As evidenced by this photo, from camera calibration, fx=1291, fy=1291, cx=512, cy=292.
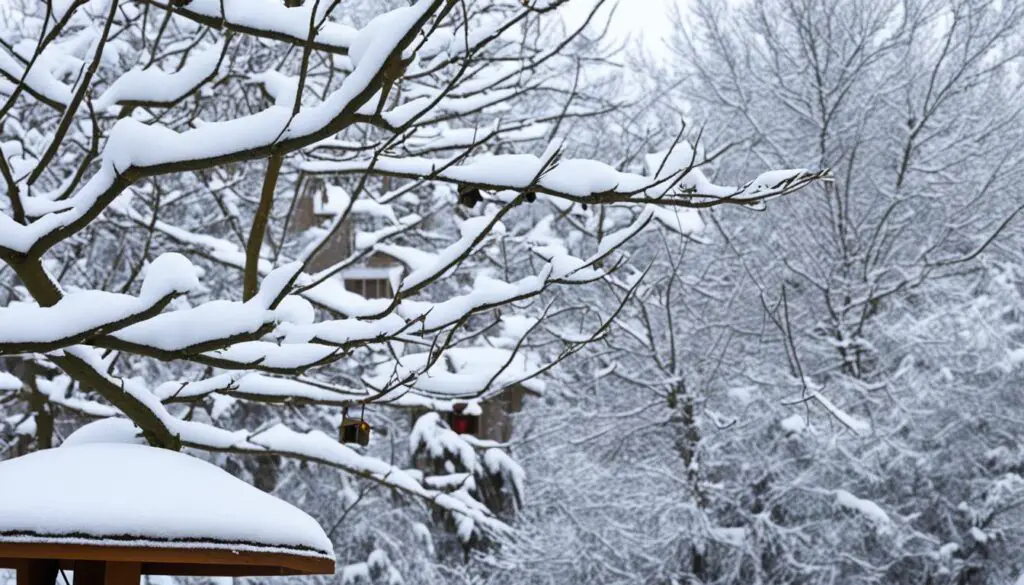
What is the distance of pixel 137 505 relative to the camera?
2.10 metres

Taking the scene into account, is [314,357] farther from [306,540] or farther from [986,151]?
[986,151]

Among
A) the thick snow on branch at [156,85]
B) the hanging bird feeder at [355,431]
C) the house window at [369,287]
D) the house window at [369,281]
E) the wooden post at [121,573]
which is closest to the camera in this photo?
the wooden post at [121,573]

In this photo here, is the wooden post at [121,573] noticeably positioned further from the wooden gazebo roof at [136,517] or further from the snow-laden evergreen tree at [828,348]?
the snow-laden evergreen tree at [828,348]

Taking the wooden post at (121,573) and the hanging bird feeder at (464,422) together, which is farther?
the hanging bird feeder at (464,422)

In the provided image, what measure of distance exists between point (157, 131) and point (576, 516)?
26.5 feet

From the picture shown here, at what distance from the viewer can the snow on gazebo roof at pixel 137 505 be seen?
6.70 ft

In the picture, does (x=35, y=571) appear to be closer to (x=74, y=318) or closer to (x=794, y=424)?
(x=74, y=318)

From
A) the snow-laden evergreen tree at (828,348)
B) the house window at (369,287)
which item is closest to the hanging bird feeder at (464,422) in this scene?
the snow-laden evergreen tree at (828,348)

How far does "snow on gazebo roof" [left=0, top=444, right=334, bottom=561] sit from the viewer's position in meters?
2.04

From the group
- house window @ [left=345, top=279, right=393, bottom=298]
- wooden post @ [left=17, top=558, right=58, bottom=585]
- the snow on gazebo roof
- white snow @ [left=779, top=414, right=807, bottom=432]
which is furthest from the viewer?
house window @ [left=345, top=279, right=393, bottom=298]

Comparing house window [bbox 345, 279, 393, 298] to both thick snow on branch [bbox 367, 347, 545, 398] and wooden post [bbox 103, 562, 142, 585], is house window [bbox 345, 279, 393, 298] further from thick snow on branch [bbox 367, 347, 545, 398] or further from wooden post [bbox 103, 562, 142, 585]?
wooden post [bbox 103, 562, 142, 585]

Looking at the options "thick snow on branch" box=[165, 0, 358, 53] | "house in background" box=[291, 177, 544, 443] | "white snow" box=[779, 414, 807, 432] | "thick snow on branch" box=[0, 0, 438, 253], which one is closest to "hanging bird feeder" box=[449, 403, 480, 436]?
"house in background" box=[291, 177, 544, 443]

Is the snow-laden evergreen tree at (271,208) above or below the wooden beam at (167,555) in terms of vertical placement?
above

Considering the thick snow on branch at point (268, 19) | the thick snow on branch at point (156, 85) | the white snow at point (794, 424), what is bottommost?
the white snow at point (794, 424)
